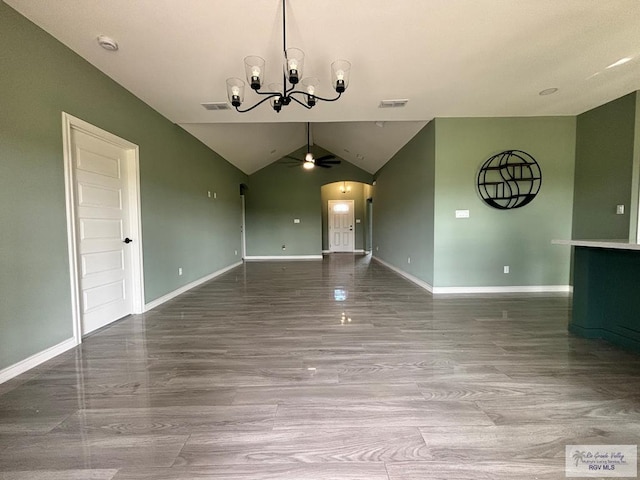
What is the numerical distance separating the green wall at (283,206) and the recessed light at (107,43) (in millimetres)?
6284

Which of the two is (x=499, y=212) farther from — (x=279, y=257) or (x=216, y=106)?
(x=279, y=257)

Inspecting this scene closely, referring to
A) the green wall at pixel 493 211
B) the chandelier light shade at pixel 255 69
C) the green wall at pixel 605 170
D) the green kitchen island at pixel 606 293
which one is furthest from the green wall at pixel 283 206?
the green kitchen island at pixel 606 293

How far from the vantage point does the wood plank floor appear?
1.25 metres

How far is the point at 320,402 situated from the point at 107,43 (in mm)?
3348

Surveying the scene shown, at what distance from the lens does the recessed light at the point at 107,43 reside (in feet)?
7.56

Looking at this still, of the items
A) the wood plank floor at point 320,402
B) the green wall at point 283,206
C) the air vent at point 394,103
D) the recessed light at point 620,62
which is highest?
the air vent at point 394,103

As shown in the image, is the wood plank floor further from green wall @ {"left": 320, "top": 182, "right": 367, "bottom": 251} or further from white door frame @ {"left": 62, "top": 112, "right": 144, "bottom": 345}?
green wall @ {"left": 320, "top": 182, "right": 367, "bottom": 251}

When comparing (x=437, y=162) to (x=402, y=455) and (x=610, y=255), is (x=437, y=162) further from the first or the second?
(x=402, y=455)

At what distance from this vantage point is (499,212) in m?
4.23

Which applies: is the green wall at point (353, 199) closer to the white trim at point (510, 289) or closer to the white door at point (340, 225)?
the white door at point (340, 225)

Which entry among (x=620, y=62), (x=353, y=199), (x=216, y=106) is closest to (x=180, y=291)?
(x=216, y=106)

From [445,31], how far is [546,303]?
3.59 m

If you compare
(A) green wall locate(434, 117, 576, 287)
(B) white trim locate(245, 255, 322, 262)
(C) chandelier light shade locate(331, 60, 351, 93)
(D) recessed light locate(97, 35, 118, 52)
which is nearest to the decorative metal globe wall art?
(A) green wall locate(434, 117, 576, 287)

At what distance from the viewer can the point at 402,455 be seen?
4.19ft
